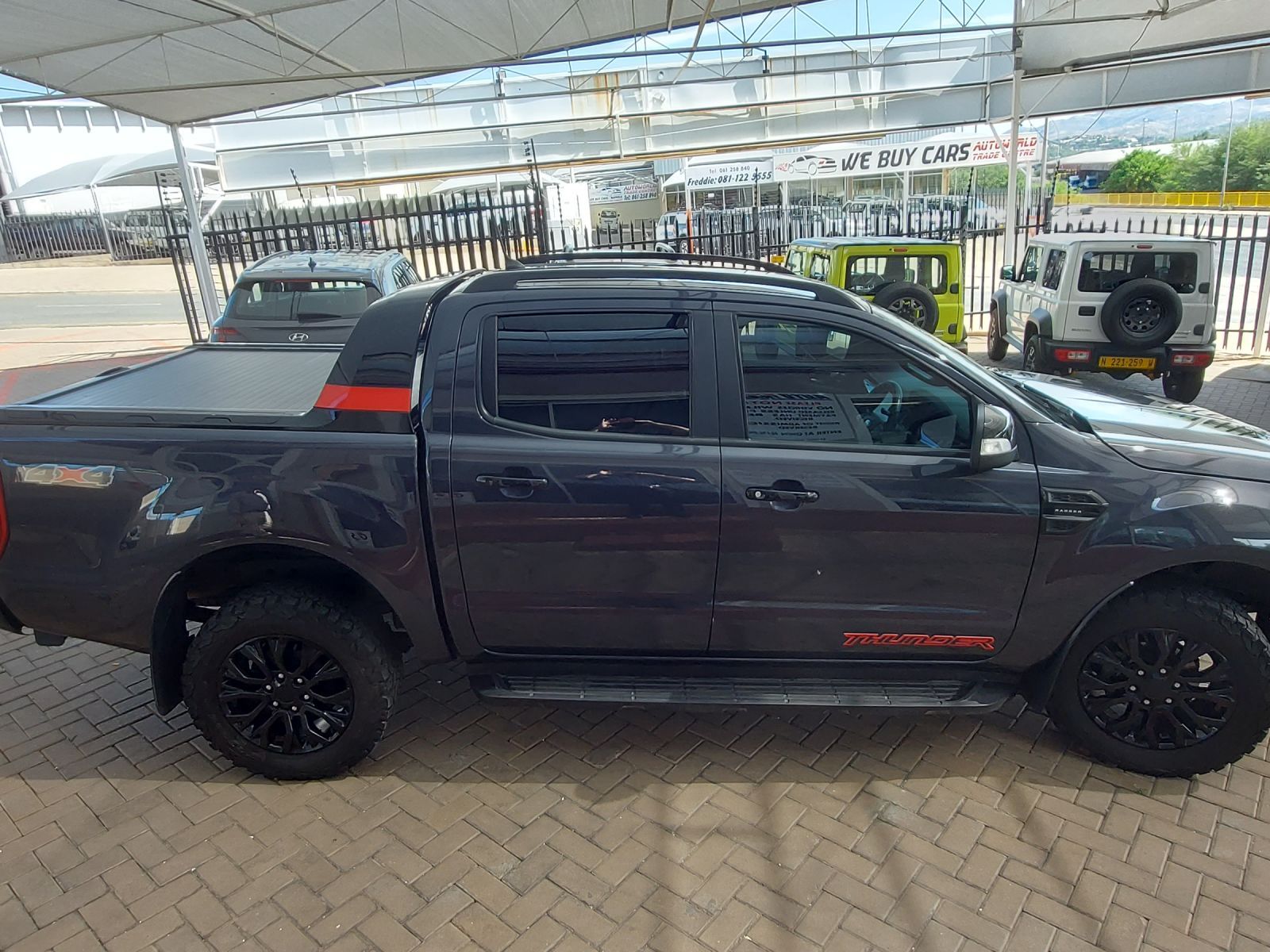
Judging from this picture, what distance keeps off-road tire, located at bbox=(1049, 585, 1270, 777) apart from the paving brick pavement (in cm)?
12

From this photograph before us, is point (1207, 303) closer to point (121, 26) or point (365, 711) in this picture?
point (365, 711)

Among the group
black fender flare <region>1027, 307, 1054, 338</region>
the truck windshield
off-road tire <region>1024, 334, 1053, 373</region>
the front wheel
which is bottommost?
the front wheel

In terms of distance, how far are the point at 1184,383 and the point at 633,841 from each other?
25.5 feet

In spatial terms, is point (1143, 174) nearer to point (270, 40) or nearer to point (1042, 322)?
point (1042, 322)

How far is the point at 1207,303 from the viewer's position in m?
7.54

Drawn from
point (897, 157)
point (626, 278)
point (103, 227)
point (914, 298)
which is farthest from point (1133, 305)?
point (103, 227)

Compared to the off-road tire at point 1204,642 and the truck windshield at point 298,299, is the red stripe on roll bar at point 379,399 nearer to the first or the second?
the off-road tire at point 1204,642

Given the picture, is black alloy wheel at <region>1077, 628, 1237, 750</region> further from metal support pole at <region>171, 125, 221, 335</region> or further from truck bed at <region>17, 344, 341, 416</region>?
metal support pole at <region>171, 125, 221, 335</region>

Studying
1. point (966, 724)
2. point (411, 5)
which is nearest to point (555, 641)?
point (966, 724)

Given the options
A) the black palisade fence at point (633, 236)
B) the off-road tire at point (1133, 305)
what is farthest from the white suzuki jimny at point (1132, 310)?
the black palisade fence at point (633, 236)

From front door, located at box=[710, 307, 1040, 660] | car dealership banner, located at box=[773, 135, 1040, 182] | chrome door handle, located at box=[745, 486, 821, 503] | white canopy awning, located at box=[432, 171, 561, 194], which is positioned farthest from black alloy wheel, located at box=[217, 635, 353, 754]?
white canopy awning, located at box=[432, 171, 561, 194]

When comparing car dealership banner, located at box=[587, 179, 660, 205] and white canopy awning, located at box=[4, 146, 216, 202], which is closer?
car dealership banner, located at box=[587, 179, 660, 205]

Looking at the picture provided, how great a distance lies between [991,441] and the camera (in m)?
2.59

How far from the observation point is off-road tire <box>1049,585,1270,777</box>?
2742mm
